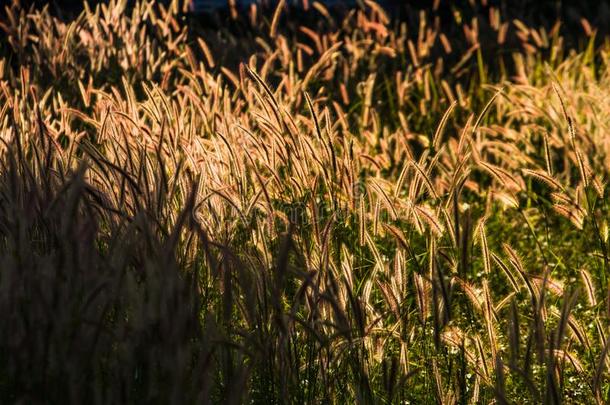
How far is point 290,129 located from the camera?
8.21 feet

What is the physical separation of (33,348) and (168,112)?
1.30 metres

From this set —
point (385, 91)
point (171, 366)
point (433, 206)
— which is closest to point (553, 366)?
point (171, 366)

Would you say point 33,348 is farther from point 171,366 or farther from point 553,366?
point 553,366

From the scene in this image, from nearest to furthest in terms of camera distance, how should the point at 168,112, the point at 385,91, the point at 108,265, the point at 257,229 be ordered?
the point at 108,265
the point at 257,229
the point at 168,112
the point at 385,91

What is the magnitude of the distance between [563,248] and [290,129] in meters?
1.68

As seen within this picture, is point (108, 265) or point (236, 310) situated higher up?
point (236, 310)

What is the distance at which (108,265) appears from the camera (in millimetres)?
1714

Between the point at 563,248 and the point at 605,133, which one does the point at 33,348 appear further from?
the point at 605,133

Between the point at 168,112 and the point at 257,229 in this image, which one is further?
the point at 168,112

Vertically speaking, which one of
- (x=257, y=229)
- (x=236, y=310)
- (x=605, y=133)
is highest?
(x=605, y=133)

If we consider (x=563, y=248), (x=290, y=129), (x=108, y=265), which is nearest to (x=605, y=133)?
(x=563, y=248)

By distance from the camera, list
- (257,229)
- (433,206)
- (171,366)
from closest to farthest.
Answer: (171,366) < (257,229) < (433,206)

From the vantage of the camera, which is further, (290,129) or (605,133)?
(605,133)

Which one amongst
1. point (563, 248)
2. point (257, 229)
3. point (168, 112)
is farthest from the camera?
point (563, 248)
